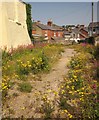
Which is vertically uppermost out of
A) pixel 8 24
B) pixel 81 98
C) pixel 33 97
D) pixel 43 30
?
pixel 43 30

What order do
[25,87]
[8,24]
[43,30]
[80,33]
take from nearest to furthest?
[25,87]
[8,24]
[43,30]
[80,33]

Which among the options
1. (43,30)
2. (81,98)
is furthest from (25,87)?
(43,30)

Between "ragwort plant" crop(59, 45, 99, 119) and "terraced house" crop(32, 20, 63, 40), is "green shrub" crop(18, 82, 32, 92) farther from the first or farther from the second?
"terraced house" crop(32, 20, 63, 40)

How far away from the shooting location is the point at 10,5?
1838cm

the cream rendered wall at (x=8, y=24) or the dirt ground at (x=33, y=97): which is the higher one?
the cream rendered wall at (x=8, y=24)

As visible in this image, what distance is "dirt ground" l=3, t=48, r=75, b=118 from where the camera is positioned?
6141 mm

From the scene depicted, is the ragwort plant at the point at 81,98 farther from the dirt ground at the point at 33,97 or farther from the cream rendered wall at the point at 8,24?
the cream rendered wall at the point at 8,24

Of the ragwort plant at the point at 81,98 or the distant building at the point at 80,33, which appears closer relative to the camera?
the ragwort plant at the point at 81,98

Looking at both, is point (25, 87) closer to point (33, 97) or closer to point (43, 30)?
point (33, 97)

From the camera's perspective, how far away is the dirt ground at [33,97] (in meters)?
6.14

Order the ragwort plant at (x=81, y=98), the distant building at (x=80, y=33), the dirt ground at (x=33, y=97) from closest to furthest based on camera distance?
the ragwort plant at (x=81, y=98)
the dirt ground at (x=33, y=97)
the distant building at (x=80, y=33)

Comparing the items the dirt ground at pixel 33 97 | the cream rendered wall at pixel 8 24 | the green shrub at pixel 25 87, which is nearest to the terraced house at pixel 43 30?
the cream rendered wall at pixel 8 24

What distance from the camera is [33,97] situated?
7.02m

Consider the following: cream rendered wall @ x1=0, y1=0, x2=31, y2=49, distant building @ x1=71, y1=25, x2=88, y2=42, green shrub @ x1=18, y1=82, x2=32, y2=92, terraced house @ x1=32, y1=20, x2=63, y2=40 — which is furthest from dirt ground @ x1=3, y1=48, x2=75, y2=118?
distant building @ x1=71, y1=25, x2=88, y2=42
